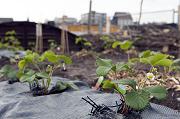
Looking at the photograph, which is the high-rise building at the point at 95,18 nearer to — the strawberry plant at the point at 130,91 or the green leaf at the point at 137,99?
the strawberry plant at the point at 130,91

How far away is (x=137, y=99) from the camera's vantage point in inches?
70.9

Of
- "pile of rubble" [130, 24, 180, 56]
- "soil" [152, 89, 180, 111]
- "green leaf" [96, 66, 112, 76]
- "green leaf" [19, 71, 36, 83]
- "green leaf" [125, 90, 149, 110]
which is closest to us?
"green leaf" [125, 90, 149, 110]

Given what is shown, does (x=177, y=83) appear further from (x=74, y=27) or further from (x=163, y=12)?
(x=74, y=27)

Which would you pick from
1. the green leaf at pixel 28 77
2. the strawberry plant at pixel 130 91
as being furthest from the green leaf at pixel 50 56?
the strawberry plant at pixel 130 91

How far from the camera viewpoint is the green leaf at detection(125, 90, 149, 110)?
178 cm

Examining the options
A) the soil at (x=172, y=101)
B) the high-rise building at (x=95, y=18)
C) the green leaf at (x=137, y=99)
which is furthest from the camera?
the high-rise building at (x=95, y=18)

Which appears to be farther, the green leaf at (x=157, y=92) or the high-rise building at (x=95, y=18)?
the high-rise building at (x=95, y=18)

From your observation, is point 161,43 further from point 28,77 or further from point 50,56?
point 28,77

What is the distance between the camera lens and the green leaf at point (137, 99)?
178cm

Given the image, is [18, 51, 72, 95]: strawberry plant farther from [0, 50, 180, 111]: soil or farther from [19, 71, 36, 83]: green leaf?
[0, 50, 180, 111]: soil

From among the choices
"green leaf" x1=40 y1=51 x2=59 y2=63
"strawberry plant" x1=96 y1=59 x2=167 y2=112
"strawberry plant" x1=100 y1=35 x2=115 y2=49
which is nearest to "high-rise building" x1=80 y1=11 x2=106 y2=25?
"strawberry plant" x1=100 y1=35 x2=115 y2=49

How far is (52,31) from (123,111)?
28.3 feet

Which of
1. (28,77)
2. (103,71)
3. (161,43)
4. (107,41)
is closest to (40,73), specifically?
(28,77)

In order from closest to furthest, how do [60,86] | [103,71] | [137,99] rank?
[137,99] < [103,71] < [60,86]
